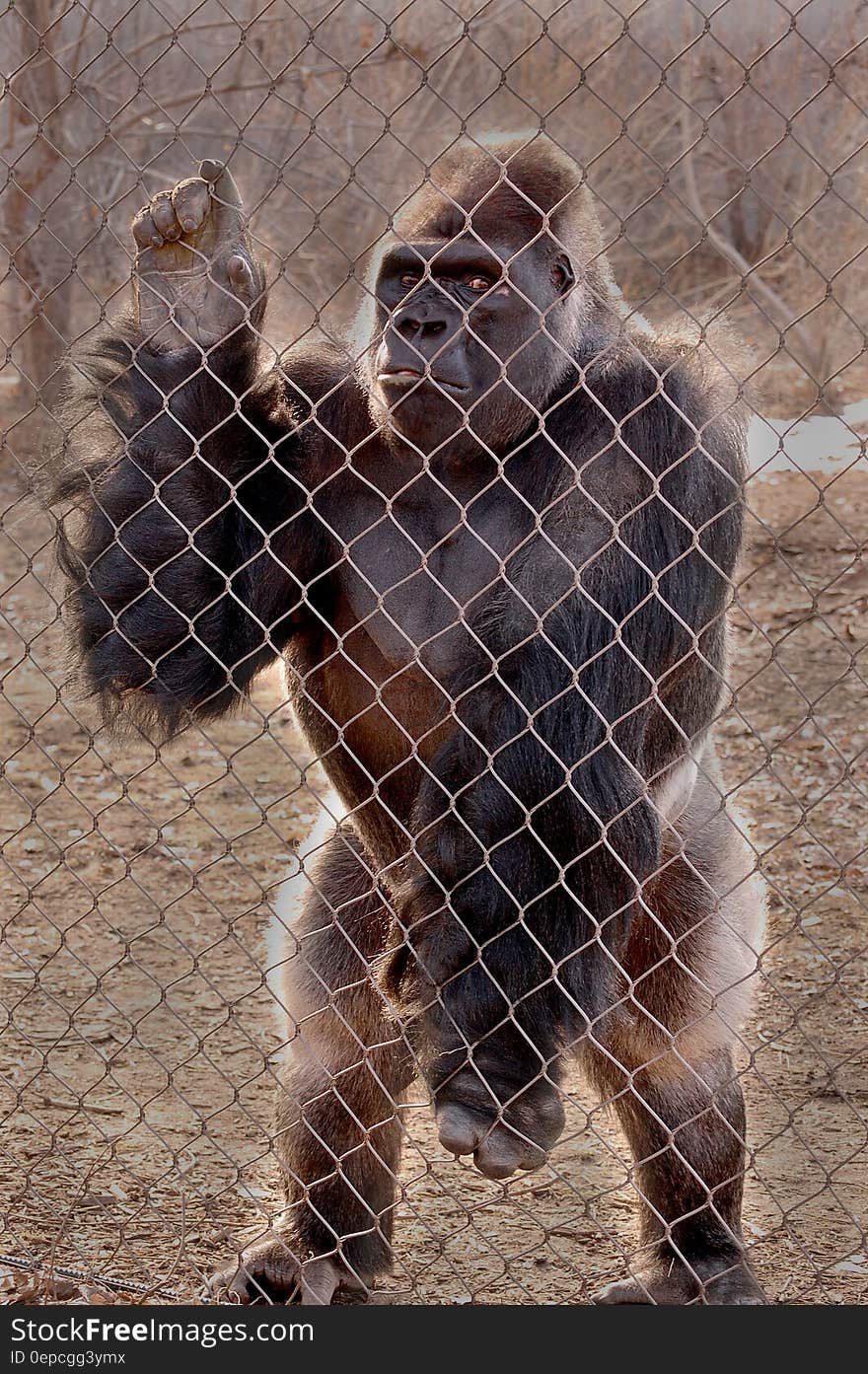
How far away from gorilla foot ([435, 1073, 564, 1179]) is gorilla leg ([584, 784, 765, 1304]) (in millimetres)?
314

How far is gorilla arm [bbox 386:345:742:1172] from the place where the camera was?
2.28 m

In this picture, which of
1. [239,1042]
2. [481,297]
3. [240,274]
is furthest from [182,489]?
[239,1042]

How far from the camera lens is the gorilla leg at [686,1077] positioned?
2607mm

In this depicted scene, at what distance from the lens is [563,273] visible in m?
2.53

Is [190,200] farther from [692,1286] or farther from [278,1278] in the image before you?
[692,1286]

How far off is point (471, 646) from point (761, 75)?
22.2 feet

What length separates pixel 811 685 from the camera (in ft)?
17.5

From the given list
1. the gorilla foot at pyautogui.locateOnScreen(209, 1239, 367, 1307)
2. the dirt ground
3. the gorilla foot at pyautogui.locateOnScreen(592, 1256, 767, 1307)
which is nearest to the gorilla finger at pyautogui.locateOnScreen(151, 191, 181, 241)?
the dirt ground

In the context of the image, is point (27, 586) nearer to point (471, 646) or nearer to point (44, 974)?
point (44, 974)

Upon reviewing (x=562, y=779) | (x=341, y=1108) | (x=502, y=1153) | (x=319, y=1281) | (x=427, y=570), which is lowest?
(x=319, y=1281)

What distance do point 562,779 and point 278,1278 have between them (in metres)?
1.03

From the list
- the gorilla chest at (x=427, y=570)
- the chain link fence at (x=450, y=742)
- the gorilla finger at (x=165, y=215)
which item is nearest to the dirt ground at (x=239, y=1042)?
the chain link fence at (x=450, y=742)

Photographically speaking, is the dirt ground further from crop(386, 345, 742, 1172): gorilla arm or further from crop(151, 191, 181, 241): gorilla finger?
crop(151, 191, 181, 241): gorilla finger

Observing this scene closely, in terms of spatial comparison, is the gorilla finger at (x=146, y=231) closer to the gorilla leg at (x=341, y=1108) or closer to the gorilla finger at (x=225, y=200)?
the gorilla finger at (x=225, y=200)
